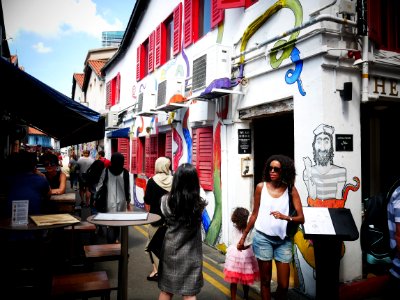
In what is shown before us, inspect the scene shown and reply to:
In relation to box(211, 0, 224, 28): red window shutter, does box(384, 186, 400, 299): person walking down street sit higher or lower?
lower

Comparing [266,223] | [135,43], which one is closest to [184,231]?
[266,223]

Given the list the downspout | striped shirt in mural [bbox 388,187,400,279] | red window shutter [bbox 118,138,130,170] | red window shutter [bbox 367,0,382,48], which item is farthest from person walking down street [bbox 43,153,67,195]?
red window shutter [bbox 118,138,130,170]

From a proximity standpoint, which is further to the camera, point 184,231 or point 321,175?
point 321,175

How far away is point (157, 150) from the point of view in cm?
1013

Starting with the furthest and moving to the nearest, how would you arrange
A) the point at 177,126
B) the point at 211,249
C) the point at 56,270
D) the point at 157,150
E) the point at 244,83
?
→ the point at 157,150 → the point at 177,126 → the point at 211,249 → the point at 244,83 → the point at 56,270

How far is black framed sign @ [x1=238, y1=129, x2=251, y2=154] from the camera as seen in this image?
602 centimetres

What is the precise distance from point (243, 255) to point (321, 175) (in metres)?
1.45

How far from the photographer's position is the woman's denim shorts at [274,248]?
3.57 metres

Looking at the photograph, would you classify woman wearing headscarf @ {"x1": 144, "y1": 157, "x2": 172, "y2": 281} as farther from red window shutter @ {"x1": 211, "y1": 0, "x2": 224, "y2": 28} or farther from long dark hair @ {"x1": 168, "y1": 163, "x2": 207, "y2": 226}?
red window shutter @ {"x1": 211, "y1": 0, "x2": 224, "y2": 28}

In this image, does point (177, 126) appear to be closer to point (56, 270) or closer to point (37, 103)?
point (37, 103)

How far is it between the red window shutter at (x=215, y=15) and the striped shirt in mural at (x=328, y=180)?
3.93 meters

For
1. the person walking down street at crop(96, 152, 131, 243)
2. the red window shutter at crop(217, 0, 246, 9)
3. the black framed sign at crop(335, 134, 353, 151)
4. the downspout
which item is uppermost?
the red window shutter at crop(217, 0, 246, 9)

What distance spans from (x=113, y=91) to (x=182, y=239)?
1399cm

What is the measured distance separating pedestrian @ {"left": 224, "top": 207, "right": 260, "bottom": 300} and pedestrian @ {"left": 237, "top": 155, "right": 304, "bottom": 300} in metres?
0.39
